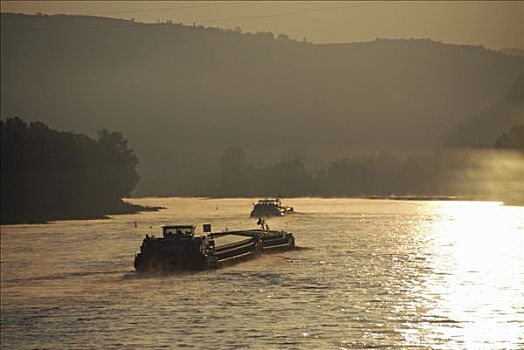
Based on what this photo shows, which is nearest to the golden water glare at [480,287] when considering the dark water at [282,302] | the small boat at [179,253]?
the dark water at [282,302]

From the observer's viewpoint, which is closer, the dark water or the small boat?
the dark water

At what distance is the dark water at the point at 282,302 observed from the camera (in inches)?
2151

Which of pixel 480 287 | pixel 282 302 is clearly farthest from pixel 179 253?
pixel 480 287

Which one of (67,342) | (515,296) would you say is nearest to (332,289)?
(515,296)

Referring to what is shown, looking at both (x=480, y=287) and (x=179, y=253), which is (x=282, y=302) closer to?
(x=480, y=287)

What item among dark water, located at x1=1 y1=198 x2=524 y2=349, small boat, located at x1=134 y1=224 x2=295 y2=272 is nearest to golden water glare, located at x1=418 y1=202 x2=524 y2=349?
dark water, located at x1=1 y1=198 x2=524 y2=349

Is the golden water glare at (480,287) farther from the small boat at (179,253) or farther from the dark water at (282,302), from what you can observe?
the small boat at (179,253)

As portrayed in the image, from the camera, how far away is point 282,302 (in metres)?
70.1

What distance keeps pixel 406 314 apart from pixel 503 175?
30441 mm

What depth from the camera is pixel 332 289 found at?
78.4 metres

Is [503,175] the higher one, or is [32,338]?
[503,175]

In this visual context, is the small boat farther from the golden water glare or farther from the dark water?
the golden water glare

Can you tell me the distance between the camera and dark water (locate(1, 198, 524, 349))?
54625 mm

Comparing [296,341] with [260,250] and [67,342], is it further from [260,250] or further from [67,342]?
[260,250]
